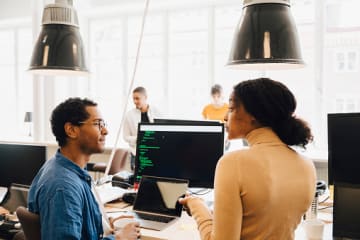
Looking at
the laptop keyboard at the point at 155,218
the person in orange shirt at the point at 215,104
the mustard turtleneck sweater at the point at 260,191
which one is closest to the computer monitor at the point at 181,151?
the laptop keyboard at the point at 155,218

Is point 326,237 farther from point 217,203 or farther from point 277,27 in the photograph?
point 277,27

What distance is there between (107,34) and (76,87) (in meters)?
1.00

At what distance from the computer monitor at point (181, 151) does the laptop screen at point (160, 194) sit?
122 millimetres

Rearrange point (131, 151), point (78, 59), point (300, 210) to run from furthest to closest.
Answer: point (131, 151) → point (78, 59) → point (300, 210)

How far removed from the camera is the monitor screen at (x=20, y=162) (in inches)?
91.1

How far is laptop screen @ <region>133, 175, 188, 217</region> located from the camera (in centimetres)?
185

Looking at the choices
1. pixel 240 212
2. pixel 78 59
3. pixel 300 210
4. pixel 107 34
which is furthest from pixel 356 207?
pixel 107 34

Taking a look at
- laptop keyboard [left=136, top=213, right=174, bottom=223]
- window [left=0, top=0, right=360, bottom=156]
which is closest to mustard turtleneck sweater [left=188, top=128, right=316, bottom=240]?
laptop keyboard [left=136, top=213, right=174, bottom=223]

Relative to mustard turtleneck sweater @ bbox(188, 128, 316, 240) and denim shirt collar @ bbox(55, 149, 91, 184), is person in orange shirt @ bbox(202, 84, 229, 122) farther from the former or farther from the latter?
mustard turtleneck sweater @ bbox(188, 128, 316, 240)

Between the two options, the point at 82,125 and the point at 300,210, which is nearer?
the point at 300,210

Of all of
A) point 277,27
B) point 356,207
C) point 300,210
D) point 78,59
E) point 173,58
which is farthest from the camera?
point 173,58

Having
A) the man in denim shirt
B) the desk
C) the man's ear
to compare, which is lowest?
the desk

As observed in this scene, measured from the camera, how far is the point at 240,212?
1.10 metres

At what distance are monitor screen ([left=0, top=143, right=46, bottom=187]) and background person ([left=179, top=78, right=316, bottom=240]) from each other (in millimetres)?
1414
